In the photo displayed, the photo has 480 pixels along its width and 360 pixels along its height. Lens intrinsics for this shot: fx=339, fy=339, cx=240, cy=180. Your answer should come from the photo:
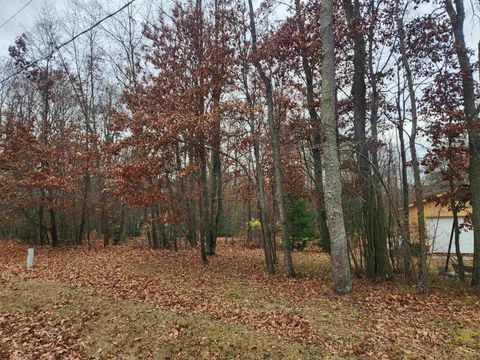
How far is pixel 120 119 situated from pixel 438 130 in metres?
8.78

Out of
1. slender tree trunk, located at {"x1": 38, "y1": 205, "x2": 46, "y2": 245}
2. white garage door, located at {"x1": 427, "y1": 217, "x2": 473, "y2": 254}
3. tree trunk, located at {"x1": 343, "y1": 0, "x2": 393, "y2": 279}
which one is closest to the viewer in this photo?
tree trunk, located at {"x1": 343, "y1": 0, "x2": 393, "y2": 279}

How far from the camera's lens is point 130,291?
7.35 metres

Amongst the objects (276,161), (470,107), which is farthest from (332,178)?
(470,107)

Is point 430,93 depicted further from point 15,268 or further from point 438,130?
point 15,268

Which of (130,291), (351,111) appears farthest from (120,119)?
(351,111)

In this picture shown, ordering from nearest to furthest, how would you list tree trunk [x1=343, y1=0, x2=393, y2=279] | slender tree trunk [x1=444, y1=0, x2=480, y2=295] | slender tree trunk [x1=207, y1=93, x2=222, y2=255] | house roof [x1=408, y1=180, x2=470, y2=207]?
slender tree trunk [x1=444, y1=0, x2=480, y2=295], tree trunk [x1=343, y1=0, x2=393, y2=279], slender tree trunk [x1=207, y1=93, x2=222, y2=255], house roof [x1=408, y1=180, x2=470, y2=207]

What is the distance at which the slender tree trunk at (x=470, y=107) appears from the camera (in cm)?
834

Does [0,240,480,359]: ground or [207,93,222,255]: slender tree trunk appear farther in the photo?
[207,93,222,255]: slender tree trunk

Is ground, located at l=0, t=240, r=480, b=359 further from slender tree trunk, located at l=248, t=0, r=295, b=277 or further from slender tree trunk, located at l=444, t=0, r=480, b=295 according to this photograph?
slender tree trunk, located at l=444, t=0, r=480, b=295

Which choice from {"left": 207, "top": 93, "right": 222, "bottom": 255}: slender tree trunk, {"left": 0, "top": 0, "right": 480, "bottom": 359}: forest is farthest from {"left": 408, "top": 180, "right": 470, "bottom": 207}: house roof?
{"left": 207, "top": 93, "right": 222, "bottom": 255}: slender tree trunk

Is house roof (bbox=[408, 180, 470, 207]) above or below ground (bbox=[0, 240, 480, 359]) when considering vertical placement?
above

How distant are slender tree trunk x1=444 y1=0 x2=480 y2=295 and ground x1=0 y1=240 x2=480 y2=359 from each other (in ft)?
4.28

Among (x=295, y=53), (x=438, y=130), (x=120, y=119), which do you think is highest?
(x=295, y=53)

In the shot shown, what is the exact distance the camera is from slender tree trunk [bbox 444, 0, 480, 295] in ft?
27.3
